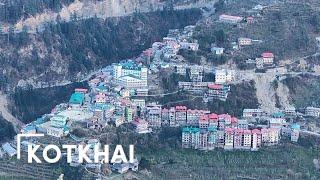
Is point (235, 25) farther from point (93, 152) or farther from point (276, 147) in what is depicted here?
point (93, 152)

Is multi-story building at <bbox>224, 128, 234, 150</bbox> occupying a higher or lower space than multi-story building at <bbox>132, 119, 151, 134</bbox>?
lower

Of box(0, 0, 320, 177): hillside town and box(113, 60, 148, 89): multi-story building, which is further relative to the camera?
box(113, 60, 148, 89): multi-story building

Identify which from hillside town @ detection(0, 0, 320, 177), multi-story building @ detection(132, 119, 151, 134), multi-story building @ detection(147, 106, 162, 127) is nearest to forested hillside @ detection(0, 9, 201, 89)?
hillside town @ detection(0, 0, 320, 177)

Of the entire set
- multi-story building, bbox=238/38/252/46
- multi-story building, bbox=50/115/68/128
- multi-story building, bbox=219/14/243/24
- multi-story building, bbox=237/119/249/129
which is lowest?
multi-story building, bbox=237/119/249/129

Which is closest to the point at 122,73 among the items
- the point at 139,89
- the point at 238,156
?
the point at 139,89

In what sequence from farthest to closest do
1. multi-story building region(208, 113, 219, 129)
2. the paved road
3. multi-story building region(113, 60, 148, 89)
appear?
the paved road < multi-story building region(113, 60, 148, 89) < multi-story building region(208, 113, 219, 129)

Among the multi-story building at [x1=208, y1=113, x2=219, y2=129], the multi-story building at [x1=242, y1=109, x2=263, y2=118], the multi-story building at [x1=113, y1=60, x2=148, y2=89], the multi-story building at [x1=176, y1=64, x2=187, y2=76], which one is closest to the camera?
the multi-story building at [x1=208, y1=113, x2=219, y2=129]

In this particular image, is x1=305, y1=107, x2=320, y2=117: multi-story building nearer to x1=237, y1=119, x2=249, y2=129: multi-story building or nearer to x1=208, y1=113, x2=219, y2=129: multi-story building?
x1=237, y1=119, x2=249, y2=129: multi-story building

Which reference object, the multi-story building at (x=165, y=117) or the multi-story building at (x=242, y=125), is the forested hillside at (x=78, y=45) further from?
the multi-story building at (x=242, y=125)

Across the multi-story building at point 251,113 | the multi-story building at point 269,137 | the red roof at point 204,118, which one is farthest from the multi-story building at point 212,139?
the multi-story building at point 251,113
